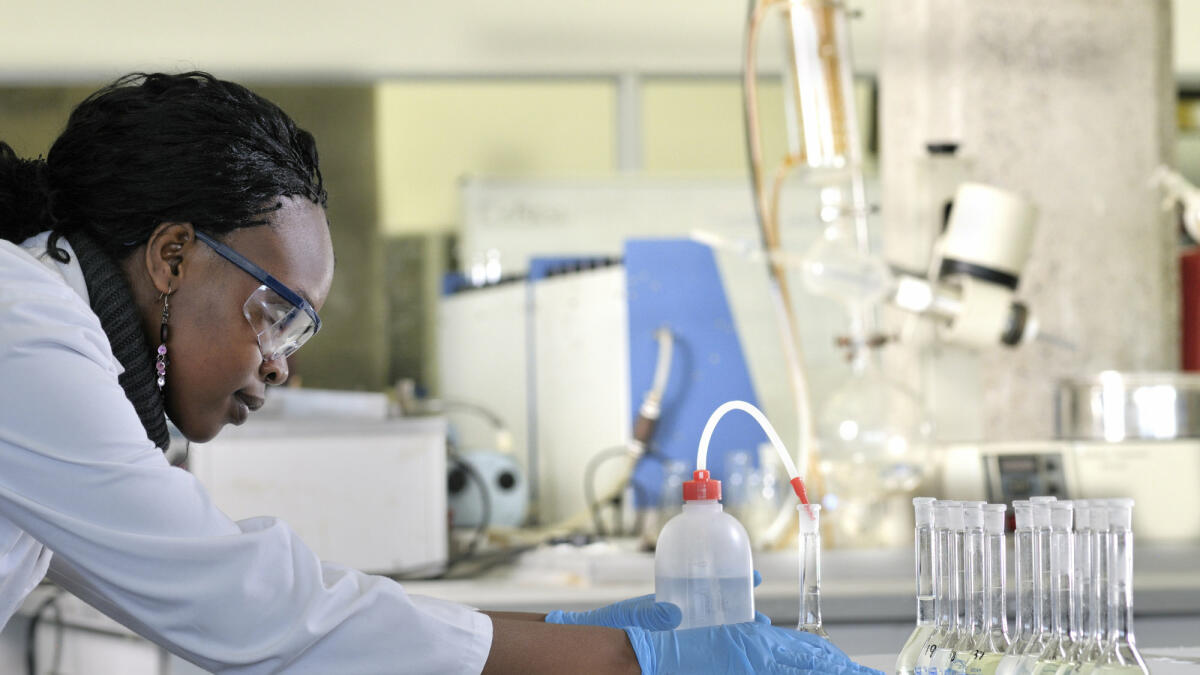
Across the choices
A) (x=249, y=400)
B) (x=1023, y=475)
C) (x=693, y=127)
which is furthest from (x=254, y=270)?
(x=693, y=127)

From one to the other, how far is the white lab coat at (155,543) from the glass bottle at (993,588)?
48 cm

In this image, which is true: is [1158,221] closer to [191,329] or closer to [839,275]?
[839,275]

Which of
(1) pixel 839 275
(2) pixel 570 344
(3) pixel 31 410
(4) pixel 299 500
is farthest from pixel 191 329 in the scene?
(2) pixel 570 344

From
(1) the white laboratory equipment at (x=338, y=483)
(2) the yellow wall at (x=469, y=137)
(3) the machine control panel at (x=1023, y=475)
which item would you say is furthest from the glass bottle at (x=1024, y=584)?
(2) the yellow wall at (x=469, y=137)

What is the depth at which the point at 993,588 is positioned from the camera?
1087 millimetres

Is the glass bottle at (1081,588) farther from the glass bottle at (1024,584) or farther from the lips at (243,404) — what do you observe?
the lips at (243,404)

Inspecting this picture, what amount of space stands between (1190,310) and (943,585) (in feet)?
7.11

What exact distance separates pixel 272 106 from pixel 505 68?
3.26 metres

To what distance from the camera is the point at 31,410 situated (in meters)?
0.90

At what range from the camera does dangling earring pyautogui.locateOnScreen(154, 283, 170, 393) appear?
109cm

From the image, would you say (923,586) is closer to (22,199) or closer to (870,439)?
(22,199)

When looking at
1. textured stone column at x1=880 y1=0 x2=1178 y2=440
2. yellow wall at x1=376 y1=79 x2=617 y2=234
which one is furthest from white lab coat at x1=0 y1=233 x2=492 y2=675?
yellow wall at x1=376 y1=79 x2=617 y2=234

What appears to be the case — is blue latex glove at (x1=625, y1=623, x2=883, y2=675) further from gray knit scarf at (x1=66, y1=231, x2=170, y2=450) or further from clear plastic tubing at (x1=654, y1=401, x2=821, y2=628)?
gray knit scarf at (x1=66, y1=231, x2=170, y2=450)

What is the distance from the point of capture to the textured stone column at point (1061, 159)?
2514mm
